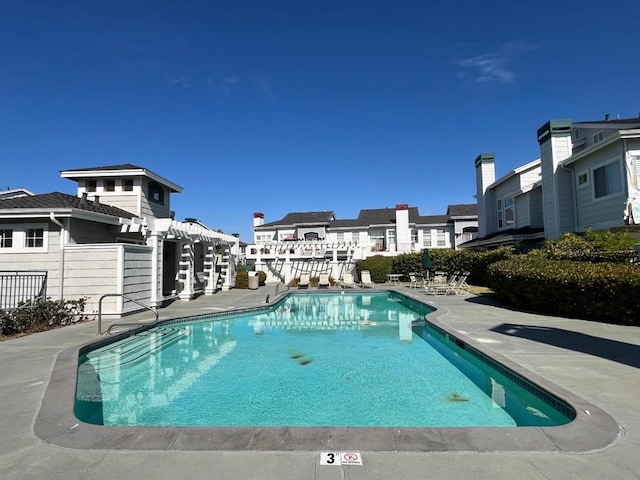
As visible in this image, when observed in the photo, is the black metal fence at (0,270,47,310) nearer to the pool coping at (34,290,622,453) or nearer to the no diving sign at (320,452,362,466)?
the pool coping at (34,290,622,453)

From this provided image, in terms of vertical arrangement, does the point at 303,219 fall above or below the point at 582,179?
above

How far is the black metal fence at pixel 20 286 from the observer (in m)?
11.1

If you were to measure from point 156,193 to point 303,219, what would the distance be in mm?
22858

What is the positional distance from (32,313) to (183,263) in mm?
7269

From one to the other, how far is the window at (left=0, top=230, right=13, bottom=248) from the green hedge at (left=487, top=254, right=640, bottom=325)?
53.0 ft

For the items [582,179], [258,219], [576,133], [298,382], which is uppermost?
[576,133]

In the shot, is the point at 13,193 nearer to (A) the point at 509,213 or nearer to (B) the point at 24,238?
(B) the point at 24,238

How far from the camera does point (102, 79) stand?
14.6 meters

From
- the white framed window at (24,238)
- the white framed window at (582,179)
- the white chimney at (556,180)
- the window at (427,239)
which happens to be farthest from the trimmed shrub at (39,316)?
the window at (427,239)

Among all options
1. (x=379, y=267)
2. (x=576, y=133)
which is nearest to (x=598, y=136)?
(x=576, y=133)

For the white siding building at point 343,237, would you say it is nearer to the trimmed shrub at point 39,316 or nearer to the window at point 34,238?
the window at point 34,238

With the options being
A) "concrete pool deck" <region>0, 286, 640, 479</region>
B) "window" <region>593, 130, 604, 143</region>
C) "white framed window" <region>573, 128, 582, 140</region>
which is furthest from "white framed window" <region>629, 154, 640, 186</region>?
"concrete pool deck" <region>0, 286, 640, 479</region>

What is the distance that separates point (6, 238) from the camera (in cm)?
1170

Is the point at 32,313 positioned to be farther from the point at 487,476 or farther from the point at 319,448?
the point at 487,476
